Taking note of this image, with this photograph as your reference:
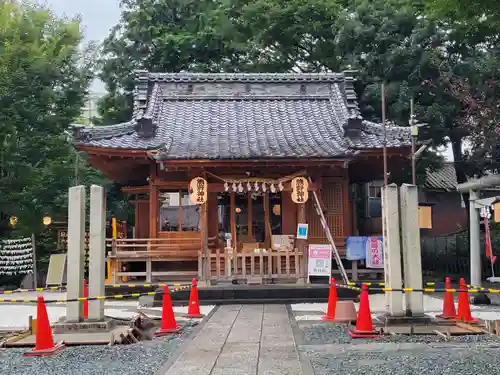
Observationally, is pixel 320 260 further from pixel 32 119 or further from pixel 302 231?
pixel 32 119

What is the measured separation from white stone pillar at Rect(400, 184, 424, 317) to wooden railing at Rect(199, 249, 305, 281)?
6.08 metres

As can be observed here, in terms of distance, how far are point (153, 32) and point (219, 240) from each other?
1432cm

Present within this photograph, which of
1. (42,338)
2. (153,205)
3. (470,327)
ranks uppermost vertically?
(153,205)

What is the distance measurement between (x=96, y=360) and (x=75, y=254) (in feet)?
7.56

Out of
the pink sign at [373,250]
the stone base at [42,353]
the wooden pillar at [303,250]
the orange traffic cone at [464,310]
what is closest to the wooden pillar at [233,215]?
the wooden pillar at [303,250]

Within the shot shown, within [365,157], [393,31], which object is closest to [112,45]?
[393,31]

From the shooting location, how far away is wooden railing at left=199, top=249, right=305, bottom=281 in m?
15.6

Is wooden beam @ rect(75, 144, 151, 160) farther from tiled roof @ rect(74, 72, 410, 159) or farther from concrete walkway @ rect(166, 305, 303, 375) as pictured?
concrete walkway @ rect(166, 305, 303, 375)

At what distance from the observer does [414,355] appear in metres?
7.53

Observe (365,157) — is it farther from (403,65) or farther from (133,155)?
(133,155)

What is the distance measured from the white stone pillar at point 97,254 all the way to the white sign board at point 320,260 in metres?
7.43

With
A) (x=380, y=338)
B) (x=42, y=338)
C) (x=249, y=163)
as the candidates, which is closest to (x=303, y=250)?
(x=249, y=163)

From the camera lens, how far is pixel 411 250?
9727mm

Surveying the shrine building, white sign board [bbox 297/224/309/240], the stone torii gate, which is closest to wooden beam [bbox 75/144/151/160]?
the shrine building
